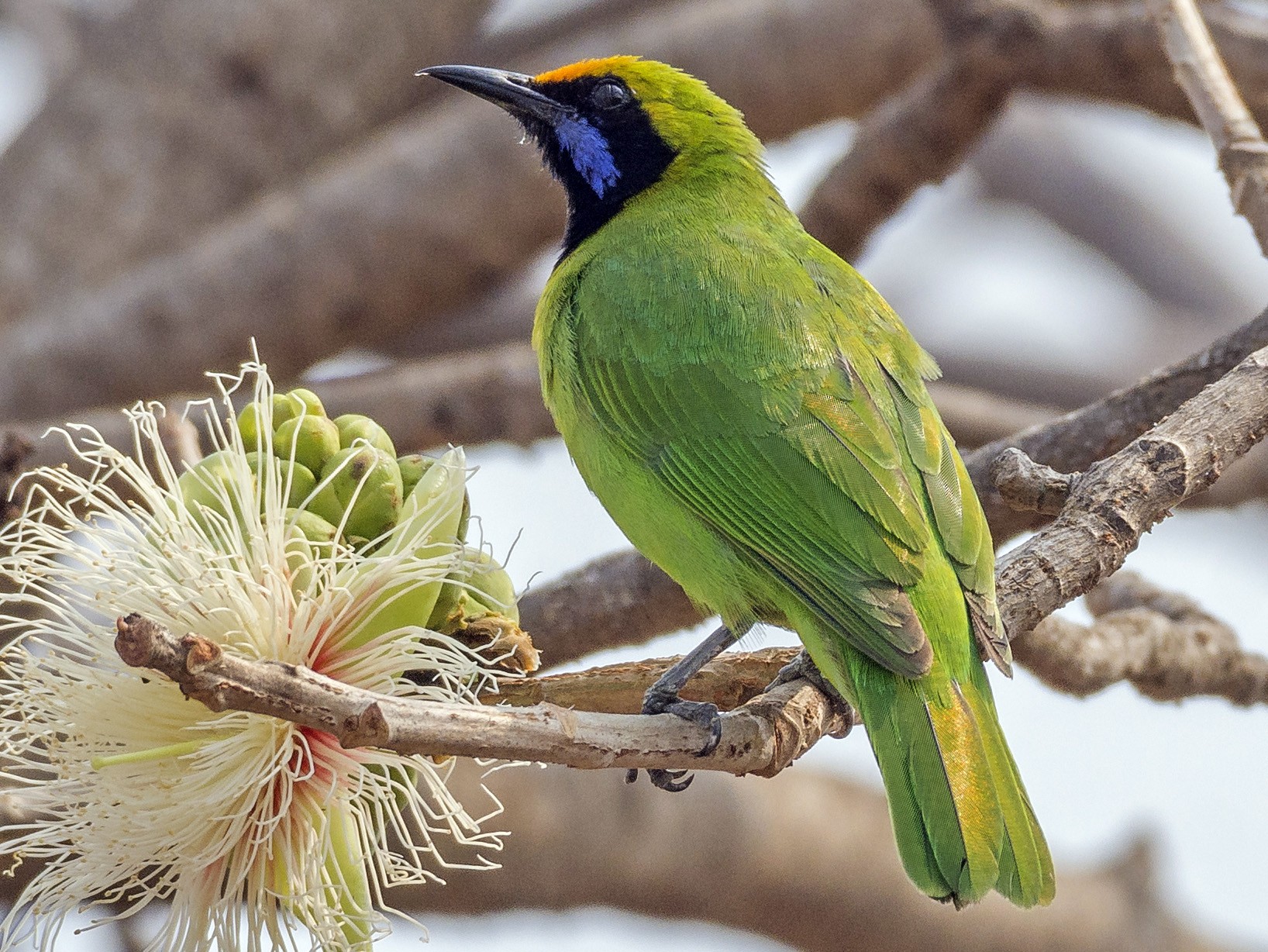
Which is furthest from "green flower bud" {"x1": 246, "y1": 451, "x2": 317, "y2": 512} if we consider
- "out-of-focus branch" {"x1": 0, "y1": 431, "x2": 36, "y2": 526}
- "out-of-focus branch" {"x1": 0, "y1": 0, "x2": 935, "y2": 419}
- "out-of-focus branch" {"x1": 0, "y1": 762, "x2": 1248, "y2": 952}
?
"out-of-focus branch" {"x1": 0, "y1": 0, "x2": 935, "y2": 419}

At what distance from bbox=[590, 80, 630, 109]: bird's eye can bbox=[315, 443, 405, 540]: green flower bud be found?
7.18 feet

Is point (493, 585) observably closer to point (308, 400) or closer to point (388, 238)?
point (308, 400)

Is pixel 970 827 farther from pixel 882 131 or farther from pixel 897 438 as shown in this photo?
pixel 882 131

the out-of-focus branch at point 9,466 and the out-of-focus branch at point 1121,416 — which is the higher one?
the out-of-focus branch at point 9,466

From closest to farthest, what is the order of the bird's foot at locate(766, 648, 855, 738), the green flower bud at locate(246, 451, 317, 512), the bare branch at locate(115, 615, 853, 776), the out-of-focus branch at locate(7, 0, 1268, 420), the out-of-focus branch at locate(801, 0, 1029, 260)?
the bare branch at locate(115, 615, 853, 776) → the green flower bud at locate(246, 451, 317, 512) → the bird's foot at locate(766, 648, 855, 738) → the out-of-focus branch at locate(801, 0, 1029, 260) → the out-of-focus branch at locate(7, 0, 1268, 420)

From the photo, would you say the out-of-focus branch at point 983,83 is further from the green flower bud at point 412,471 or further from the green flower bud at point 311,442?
the green flower bud at point 311,442

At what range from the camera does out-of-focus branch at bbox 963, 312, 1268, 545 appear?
3910mm

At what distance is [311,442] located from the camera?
9.04 ft

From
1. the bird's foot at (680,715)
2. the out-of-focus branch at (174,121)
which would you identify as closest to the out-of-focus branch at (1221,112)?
the bird's foot at (680,715)

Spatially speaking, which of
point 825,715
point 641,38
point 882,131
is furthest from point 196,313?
point 825,715

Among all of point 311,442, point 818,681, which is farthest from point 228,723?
point 818,681

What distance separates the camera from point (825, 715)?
10.0 feet

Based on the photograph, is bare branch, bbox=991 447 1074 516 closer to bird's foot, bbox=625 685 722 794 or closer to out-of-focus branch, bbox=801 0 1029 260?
bird's foot, bbox=625 685 722 794

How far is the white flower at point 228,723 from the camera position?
2518 mm
